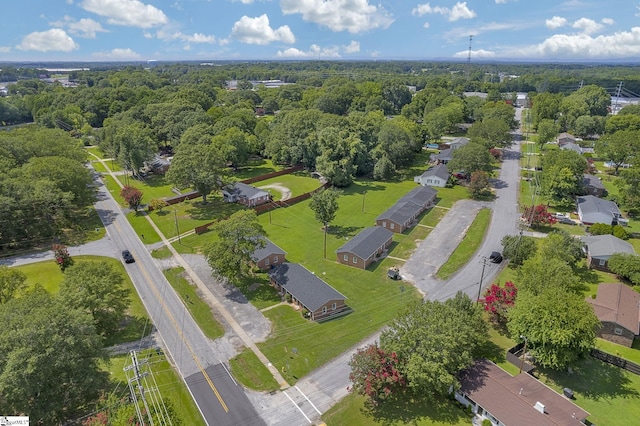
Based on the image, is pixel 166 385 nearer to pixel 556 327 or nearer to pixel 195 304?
pixel 195 304

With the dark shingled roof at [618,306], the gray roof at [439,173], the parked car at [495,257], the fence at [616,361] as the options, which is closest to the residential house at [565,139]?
the gray roof at [439,173]

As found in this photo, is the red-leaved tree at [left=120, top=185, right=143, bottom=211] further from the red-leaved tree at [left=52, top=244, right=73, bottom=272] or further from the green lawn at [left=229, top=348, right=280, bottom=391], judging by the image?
the green lawn at [left=229, top=348, right=280, bottom=391]

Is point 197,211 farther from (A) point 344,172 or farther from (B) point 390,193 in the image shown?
(B) point 390,193

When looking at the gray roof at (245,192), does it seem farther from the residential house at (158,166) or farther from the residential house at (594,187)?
the residential house at (594,187)

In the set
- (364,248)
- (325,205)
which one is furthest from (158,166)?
(364,248)

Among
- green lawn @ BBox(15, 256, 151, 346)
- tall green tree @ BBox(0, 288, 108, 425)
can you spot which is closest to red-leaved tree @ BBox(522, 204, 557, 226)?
green lawn @ BBox(15, 256, 151, 346)

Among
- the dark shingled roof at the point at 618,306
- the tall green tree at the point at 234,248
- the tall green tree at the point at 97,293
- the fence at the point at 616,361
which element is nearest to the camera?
the fence at the point at 616,361

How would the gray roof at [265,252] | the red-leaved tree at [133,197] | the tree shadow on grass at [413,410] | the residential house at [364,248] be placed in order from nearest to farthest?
the tree shadow on grass at [413,410] < the gray roof at [265,252] < the residential house at [364,248] < the red-leaved tree at [133,197]
